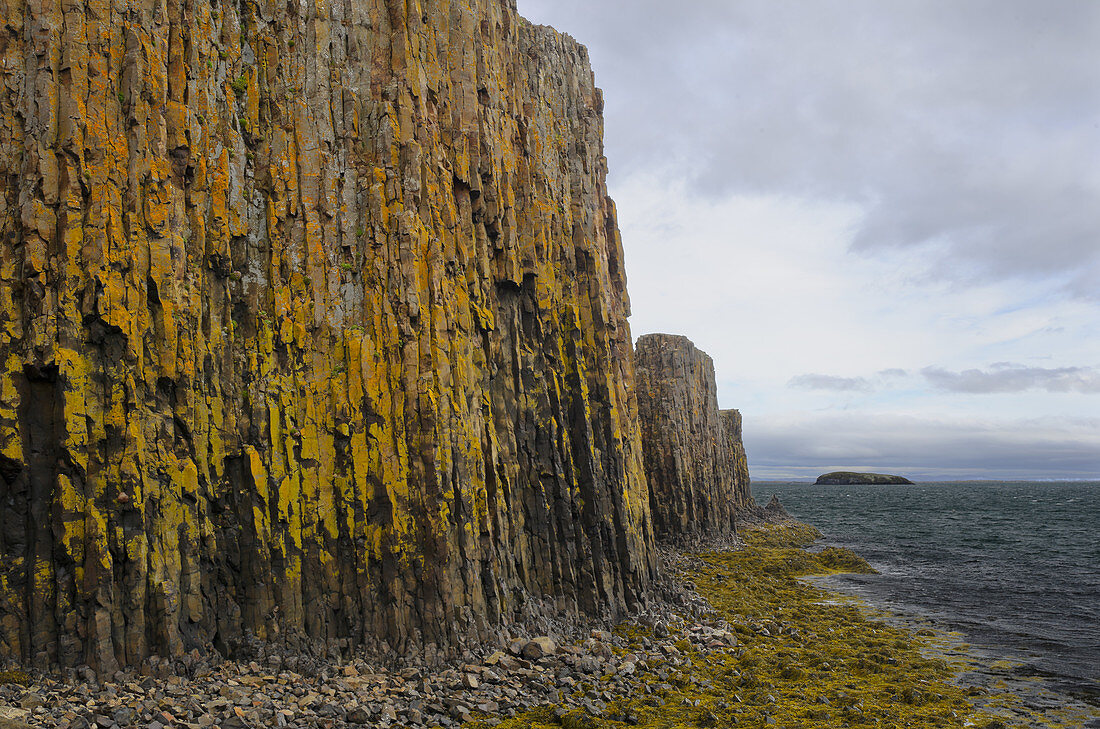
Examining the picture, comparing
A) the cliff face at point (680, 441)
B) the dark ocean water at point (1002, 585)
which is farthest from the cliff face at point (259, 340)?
the cliff face at point (680, 441)

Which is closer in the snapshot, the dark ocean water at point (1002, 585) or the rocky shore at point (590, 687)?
the rocky shore at point (590, 687)

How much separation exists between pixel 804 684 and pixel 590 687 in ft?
18.0

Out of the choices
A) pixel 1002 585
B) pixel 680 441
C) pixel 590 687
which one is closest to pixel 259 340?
pixel 590 687

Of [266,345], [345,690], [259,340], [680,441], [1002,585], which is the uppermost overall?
[259,340]

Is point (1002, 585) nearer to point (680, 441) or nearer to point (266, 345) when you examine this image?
point (680, 441)

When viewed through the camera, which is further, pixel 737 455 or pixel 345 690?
pixel 737 455

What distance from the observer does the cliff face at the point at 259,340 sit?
12781mm

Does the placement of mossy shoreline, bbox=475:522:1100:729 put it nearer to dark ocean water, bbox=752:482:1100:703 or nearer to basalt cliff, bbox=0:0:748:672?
dark ocean water, bbox=752:482:1100:703

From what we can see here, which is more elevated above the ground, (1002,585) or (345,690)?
(345,690)

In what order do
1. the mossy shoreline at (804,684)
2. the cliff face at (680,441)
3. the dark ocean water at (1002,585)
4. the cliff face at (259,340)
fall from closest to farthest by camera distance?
the cliff face at (259,340) → the mossy shoreline at (804,684) → the dark ocean water at (1002,585) → the cliff face at (680,441)

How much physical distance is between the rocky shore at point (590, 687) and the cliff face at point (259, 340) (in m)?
0.92

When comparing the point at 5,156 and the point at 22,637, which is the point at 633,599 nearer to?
the point at 22,637

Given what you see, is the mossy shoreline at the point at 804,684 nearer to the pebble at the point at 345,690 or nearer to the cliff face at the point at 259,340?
the pebble at the point at 345,690

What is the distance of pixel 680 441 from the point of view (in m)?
43.2
